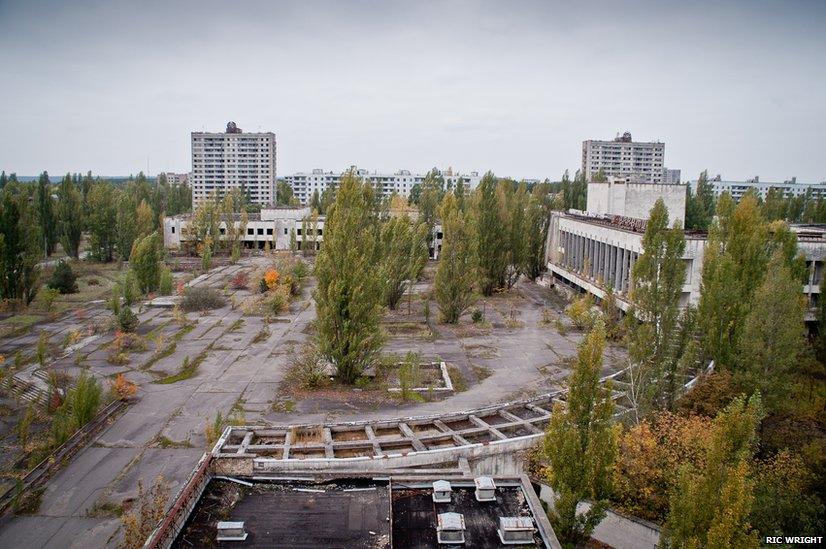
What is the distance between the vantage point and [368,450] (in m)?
16.4

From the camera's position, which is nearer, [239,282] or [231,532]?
[231,532]

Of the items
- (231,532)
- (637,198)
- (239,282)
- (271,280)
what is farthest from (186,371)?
(637,198)

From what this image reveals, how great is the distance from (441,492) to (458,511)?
0.52 metres

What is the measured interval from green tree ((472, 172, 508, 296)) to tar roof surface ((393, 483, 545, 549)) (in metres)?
27.9

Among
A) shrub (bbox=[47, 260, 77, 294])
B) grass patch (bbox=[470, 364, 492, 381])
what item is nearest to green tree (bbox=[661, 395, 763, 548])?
grass patch (bbox=[470, 364, 492, 381])

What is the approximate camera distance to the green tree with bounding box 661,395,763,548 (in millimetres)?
8672

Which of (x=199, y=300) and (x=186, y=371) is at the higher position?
(x=199, y=300)

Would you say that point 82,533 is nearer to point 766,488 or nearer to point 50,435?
point 50,435

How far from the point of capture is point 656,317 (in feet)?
60.2

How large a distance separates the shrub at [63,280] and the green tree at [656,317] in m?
35.3

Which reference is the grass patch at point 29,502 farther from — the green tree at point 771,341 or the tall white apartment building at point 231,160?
the tall white apartment building at point 231,160

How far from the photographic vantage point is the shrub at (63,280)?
39.1 meters

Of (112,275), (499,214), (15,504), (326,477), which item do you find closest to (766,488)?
(326,477)

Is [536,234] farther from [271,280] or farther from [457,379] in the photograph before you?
[457,379]
